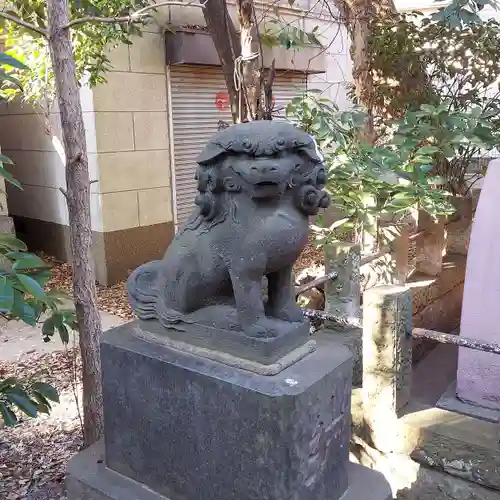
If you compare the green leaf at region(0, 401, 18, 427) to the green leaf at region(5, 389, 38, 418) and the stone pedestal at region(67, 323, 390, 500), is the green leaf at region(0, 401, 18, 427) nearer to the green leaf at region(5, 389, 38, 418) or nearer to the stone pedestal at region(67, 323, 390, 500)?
the green leaf at region(5, 389, 38, 418)

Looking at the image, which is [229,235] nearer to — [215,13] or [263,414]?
[263,414]

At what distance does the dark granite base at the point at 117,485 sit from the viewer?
2.11 metres

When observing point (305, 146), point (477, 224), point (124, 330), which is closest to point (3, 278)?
point (124, 330)

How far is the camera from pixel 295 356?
1.98 meters

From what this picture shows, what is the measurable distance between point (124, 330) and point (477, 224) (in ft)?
7.33

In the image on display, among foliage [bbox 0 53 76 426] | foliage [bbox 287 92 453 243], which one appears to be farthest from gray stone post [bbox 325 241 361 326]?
foliage [bbox 0 53 76 426]

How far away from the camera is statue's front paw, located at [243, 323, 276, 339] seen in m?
1.89

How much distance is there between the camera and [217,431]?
1.93 meters

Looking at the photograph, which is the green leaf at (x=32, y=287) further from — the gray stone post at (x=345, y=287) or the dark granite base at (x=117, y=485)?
the gray stone post at (x=345, y=287)

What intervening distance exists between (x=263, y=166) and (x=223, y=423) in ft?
2.90

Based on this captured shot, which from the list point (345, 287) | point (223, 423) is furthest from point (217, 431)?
point (345, 287)

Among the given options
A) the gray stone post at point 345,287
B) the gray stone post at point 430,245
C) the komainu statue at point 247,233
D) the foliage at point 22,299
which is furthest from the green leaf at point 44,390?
the gray stone post at point 430,245

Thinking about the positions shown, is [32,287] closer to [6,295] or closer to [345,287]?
[6,295]

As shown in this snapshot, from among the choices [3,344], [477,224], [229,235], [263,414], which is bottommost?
[3,344]
